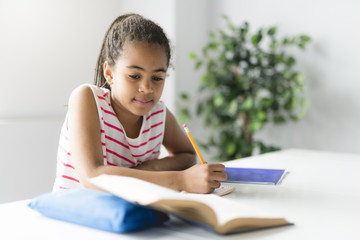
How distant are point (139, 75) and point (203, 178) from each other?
0.37 meters

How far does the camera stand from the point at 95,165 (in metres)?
1.00

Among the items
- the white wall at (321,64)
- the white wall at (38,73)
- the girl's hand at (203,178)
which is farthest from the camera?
the white wall at (321,64)

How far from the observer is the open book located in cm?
61

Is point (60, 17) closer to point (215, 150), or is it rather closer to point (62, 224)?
point (215, 150)

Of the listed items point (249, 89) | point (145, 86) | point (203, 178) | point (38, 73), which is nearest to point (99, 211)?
point (203, 178)

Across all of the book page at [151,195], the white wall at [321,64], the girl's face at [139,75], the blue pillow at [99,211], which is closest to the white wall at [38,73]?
the white wall at [321,64]

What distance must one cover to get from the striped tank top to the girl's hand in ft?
1.13

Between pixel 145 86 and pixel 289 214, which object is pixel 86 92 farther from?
pixel 289 214

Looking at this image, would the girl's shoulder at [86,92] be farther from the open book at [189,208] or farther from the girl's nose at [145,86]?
the open book at [189,208]

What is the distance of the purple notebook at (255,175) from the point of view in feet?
3.63

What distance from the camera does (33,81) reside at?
2.38 metres

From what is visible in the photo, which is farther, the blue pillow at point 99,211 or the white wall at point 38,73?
the white wall at point 38,73

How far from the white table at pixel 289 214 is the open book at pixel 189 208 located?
16 millimetres

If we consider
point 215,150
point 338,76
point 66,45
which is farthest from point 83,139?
point 215,150
